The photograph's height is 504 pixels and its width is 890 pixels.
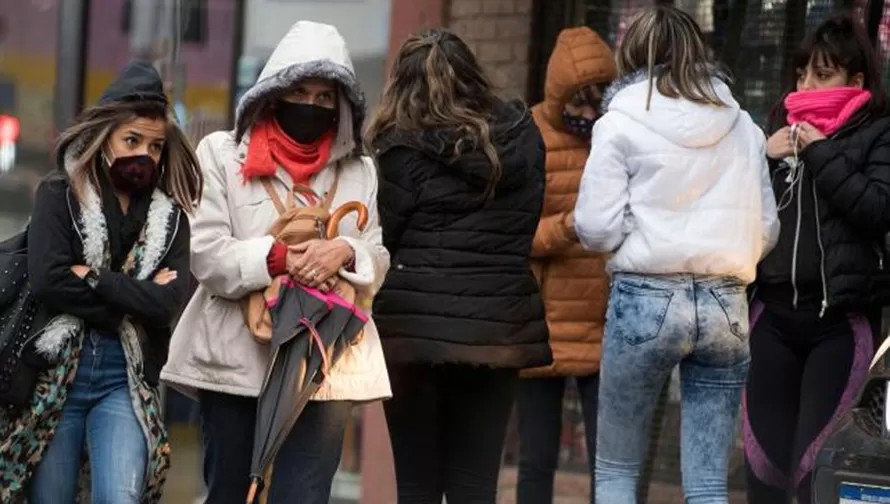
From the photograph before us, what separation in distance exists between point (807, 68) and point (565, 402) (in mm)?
2890

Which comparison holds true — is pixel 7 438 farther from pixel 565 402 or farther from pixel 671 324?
pixel 565 402

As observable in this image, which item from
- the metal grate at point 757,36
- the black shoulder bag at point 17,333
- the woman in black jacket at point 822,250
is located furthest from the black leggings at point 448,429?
the metal grate at point 757,36

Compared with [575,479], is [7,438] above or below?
above

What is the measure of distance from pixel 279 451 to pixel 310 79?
3.95 feet

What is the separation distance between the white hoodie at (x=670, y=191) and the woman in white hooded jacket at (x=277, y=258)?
76 centimetres

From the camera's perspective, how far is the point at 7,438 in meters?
5.89

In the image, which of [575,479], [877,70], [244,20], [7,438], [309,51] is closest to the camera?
[7,438]

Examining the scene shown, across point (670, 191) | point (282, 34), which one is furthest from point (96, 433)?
point (282, 34)

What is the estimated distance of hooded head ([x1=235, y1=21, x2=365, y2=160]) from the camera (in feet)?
20.5

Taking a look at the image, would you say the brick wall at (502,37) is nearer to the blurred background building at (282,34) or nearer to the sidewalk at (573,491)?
the blurred background building at (282,34)

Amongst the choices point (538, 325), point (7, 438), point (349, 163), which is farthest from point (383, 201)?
point (7, 438)

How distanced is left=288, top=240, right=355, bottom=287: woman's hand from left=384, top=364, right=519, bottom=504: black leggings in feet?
1.97

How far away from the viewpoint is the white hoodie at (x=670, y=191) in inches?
248

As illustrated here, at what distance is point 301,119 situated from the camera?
20.7 ft
